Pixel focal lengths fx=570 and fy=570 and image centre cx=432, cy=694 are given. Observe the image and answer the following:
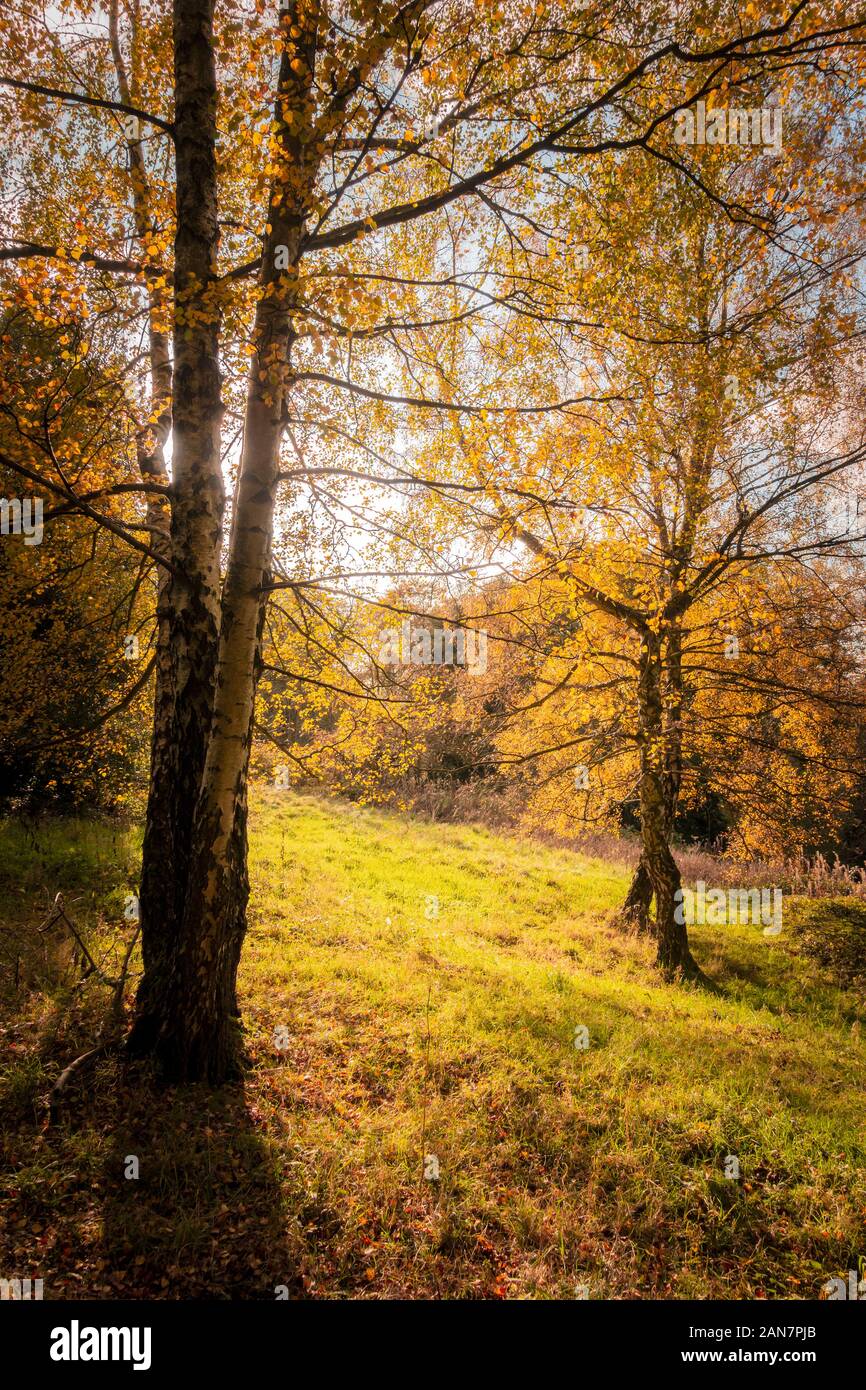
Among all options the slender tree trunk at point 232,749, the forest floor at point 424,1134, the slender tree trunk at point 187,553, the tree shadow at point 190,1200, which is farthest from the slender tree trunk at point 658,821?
the tree shadow at point 190,1200

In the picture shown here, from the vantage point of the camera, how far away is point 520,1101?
14.4ft

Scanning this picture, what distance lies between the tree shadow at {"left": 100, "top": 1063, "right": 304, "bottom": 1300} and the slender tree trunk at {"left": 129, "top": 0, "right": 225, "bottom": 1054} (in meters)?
0.56

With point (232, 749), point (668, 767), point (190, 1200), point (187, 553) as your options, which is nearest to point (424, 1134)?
point (190, 1200)

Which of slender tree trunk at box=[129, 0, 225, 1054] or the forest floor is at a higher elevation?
slender tree trunk at box=[129, 0, 225, 1054]

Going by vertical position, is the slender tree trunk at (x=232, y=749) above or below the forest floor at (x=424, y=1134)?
above

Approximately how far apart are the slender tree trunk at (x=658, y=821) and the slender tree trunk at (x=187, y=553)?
606 centimetres

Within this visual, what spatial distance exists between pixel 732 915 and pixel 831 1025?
3.80 m

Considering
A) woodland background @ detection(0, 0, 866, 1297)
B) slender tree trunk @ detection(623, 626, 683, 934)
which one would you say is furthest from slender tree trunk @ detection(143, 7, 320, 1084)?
slender tree trunk @ detection(623, 626, 683, 934)

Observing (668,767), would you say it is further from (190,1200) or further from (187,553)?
(190,1200)

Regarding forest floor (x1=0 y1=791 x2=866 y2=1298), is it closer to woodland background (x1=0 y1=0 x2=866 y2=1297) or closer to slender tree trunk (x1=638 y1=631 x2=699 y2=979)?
woodland background (x1=0 y1=0 x2=866 y2=1297)

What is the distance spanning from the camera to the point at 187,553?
4070 millimetres

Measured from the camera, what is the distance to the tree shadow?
2.70 meters

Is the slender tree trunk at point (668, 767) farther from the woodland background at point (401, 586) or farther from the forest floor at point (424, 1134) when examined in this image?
the forest floor at point (424, 1134)

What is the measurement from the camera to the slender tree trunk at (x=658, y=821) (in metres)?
8.27
